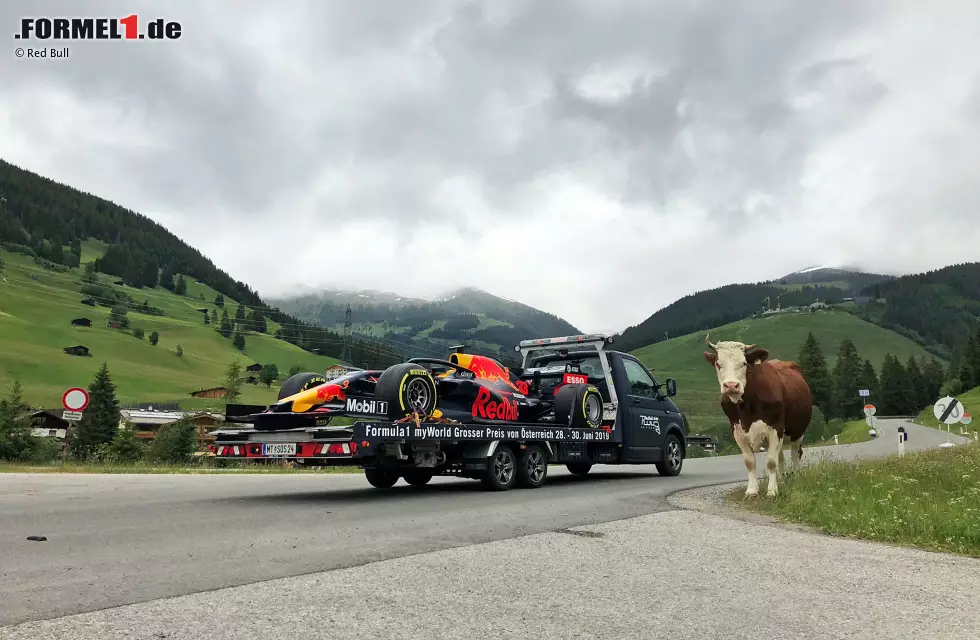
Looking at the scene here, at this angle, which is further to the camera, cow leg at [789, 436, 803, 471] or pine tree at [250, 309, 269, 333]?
pine tree at [250, 309, 269, 333]

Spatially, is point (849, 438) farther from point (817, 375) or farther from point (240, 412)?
point (817, 375)

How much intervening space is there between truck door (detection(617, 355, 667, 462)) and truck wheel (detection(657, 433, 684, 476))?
0.33m

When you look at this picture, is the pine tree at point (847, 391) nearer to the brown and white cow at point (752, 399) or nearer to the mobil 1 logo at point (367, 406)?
the brown and white cow at point (752, 399)

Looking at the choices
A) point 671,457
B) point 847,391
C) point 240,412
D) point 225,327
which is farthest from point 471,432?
point 225,327

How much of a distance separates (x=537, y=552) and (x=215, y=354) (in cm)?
15908

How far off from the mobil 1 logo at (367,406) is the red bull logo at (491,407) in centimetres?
205

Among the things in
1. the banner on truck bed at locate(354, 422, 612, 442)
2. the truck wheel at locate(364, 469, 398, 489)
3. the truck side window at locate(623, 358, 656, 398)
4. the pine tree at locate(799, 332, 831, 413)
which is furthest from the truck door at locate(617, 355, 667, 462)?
the pine tree at locate(799, 332, 831, 413)

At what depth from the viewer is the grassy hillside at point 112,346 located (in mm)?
115625

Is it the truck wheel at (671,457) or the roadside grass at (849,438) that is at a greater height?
the truck wheel at (671,457)

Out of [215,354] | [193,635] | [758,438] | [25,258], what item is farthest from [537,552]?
[25,258]

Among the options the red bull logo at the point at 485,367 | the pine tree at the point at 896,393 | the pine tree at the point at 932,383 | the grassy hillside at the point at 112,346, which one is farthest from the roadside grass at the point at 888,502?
the pine tree at the point at 932,383

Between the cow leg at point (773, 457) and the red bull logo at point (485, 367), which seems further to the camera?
the red bull logo at point (485, 367)

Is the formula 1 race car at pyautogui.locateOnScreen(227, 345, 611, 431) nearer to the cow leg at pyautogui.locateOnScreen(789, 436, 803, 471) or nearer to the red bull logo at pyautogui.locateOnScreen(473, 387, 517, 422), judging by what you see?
the red bull logo at pyautogui.locateOnScreen(473, 387, 517, 422)

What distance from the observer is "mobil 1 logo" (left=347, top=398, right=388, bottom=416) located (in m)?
9.52
